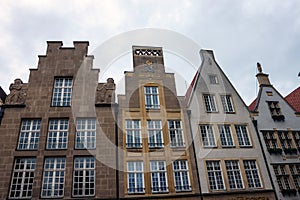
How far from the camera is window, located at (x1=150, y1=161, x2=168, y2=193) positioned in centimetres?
1841

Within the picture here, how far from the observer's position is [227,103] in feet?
76.8

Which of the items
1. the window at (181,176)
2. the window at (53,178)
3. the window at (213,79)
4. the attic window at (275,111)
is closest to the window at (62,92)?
the window at (53,178)

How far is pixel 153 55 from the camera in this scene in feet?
79.7

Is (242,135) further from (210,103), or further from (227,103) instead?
(210,103)

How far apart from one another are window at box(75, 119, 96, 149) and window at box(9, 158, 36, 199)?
3.21 m

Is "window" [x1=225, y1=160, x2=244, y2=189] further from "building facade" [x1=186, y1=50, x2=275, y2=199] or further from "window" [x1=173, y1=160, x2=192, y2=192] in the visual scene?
"window" [x1=173, y1=160, x2=192, y2=192]

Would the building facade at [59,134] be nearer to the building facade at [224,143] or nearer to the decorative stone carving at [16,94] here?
the decorative stone carving at [16,94]

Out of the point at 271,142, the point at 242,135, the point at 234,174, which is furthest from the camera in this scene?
the point at 242,135

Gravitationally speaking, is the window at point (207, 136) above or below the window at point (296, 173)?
above

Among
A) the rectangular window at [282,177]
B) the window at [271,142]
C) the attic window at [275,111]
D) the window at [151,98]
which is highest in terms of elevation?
the window at [151,98]

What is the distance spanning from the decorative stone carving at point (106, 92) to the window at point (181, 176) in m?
6.87

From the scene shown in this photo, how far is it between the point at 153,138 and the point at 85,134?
4955 mm

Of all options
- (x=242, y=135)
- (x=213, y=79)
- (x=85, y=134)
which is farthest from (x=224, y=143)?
(x=85, y=134)

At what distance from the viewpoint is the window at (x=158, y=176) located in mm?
18406
